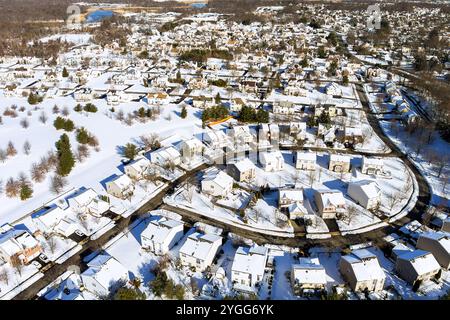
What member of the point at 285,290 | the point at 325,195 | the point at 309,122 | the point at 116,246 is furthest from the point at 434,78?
the point at 116,246

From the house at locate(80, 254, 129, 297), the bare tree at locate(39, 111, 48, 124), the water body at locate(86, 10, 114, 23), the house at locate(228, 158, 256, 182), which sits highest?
the water body at locate(86, 10, 114, 23)

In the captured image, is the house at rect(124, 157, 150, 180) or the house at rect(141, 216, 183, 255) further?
the house at rect(124, 157, 150, 180)

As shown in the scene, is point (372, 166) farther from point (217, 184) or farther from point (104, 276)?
point (104, 276)

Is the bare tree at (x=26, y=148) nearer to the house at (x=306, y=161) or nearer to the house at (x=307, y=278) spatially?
the house at (x=306, y=161)

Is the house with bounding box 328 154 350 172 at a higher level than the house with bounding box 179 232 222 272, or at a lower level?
higher

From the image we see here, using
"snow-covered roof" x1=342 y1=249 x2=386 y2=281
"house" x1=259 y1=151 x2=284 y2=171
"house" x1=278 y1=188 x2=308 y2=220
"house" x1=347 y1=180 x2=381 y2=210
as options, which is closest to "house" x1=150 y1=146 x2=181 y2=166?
"house" x1=259 y1=151 x2=284 y2=171

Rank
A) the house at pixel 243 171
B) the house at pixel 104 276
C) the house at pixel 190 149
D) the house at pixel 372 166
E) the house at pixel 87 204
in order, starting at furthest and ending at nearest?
the house at pixel 190 149, the house at pixel 372 166, the house at pixel 243 171, the house at pixel 87 204, the house at pixel 104 276

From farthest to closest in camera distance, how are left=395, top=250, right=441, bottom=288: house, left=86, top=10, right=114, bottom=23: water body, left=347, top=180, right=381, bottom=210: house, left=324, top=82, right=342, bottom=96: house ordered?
left=86, top=10, right=114, bottom=23: water body
left=324, top=82, right=342, bottom=96: house
left=347, top=180, right=381, bottom=210: house
left=395, top=250, right=441, bottom=288: house

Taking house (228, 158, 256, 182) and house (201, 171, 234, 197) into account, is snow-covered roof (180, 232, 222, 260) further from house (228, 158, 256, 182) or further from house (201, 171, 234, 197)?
house (228, 158, 256, 182)

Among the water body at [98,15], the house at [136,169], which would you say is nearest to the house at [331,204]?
the house at [136,169]
